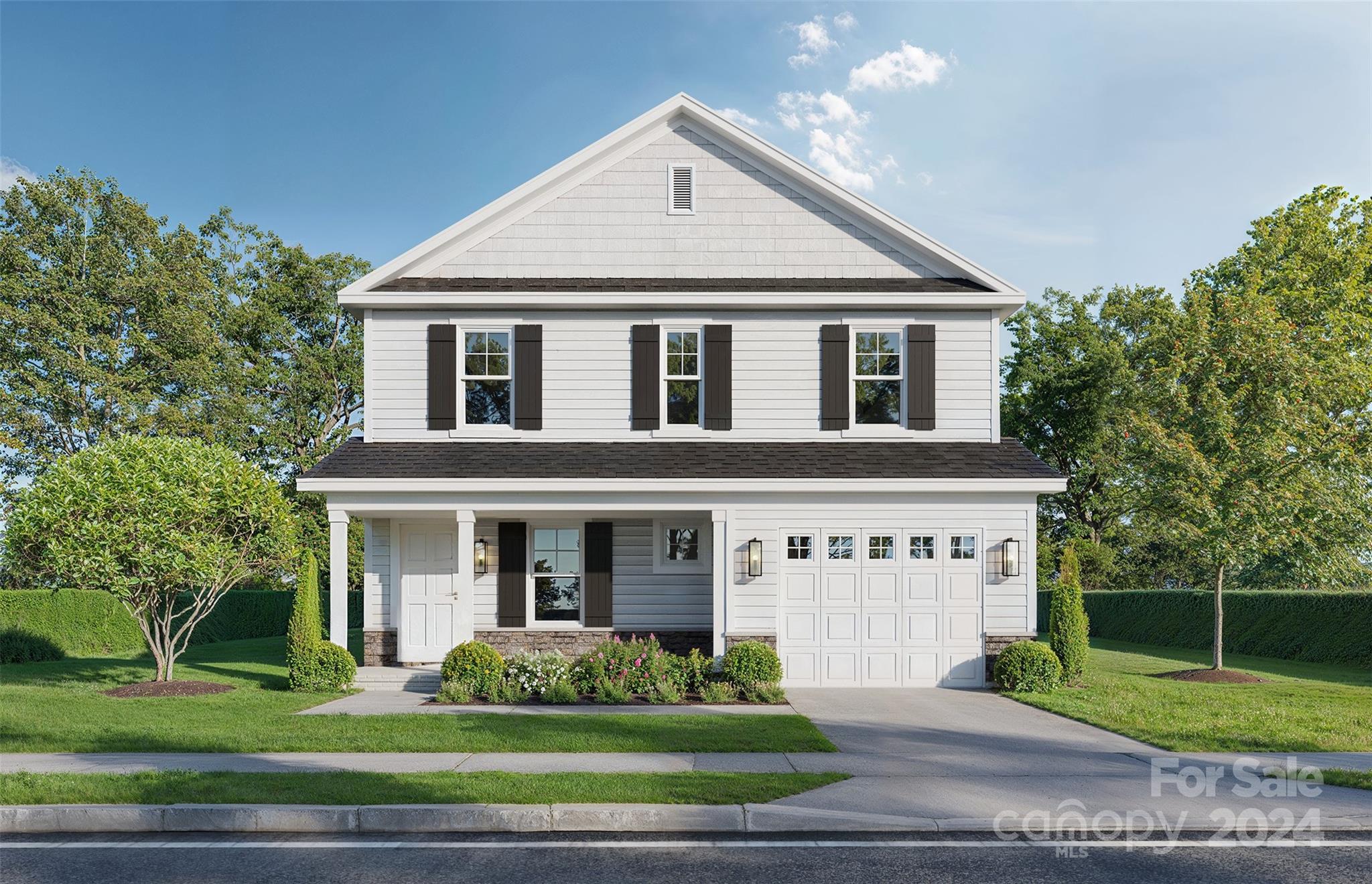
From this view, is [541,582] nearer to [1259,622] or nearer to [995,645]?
[995,645]

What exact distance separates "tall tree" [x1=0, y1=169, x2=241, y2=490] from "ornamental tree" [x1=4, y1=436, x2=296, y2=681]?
15.2 meters

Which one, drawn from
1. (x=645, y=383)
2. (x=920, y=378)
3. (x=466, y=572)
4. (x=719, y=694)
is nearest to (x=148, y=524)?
(x=466, y=572)

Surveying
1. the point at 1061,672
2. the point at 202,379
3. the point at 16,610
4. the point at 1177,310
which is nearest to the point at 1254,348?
the point at 1061,672

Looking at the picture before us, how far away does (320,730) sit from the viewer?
10867 mm

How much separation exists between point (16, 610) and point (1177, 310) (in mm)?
35755

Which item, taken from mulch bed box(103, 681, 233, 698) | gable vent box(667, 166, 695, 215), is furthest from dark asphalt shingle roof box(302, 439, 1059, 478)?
gable vent box(667, 166, 695, 215)

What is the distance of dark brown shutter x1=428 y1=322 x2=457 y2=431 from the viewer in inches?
658

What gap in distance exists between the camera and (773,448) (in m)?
16.4

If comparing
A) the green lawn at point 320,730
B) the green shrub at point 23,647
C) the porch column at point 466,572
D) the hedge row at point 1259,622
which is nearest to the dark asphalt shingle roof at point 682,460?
the porch column at point 466,572

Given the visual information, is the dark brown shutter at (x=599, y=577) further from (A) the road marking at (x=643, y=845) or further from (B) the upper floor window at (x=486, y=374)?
(A) the road marking at (x=643, y=845)

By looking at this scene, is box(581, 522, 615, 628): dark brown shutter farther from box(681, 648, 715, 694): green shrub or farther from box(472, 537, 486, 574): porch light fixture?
box(681, 648, 715, 694): green shrub

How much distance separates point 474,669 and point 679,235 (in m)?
8.18

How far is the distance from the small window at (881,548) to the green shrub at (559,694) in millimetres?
5130

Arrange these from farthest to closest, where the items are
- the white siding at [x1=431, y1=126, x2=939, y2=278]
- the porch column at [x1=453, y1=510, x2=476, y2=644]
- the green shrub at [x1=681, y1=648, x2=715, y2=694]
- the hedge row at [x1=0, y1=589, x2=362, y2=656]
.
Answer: the hedge row at [x1=0, y1=589, x2=362, y2=656] → the white siding at [x1=431, y1=126, x2=939, y2=278] → the porch column at [x1=453, y1=510, x2=476, y2=644] → the green shrub at [x1=681, y1=648, x2=715, y2=694]
